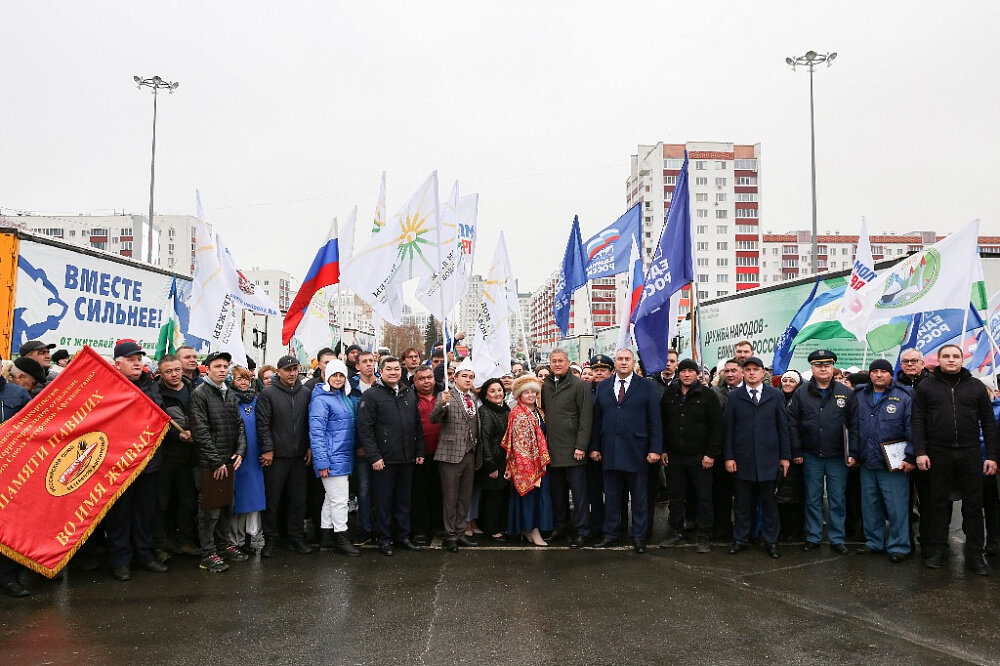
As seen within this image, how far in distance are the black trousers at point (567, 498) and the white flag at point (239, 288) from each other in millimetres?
4084

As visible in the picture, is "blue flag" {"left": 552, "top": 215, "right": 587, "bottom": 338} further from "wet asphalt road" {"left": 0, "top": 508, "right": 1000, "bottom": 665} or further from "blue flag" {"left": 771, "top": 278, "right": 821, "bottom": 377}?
"wet asphalt road" {"left": 0, "top": 508, "right": 1000, "bottom": 665}

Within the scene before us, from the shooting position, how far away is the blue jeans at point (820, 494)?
282 inches

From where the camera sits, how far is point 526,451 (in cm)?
738

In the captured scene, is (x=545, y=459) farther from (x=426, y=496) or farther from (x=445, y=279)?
(x=445, y=279)

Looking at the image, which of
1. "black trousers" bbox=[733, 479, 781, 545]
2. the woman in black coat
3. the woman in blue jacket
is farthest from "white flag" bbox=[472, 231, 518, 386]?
"black trousers" bbox=[733, 479, 781, 545]

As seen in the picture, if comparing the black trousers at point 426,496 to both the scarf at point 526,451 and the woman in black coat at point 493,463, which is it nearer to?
the woman in black coat at point 493,463

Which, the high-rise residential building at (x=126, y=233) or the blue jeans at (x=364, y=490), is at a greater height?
the high-rise residential building at (x=126, y=233)

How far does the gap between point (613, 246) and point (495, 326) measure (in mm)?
2993

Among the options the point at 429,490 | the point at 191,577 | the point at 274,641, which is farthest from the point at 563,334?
the point at 274,641

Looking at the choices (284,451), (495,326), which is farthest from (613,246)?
(284,451)

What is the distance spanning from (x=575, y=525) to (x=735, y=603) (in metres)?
2.24

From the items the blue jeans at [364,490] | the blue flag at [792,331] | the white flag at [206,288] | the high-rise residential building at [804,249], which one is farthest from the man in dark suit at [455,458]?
the high-rise residential building at [804,249]

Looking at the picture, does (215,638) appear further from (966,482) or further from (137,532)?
(966,482)

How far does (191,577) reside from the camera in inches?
239
